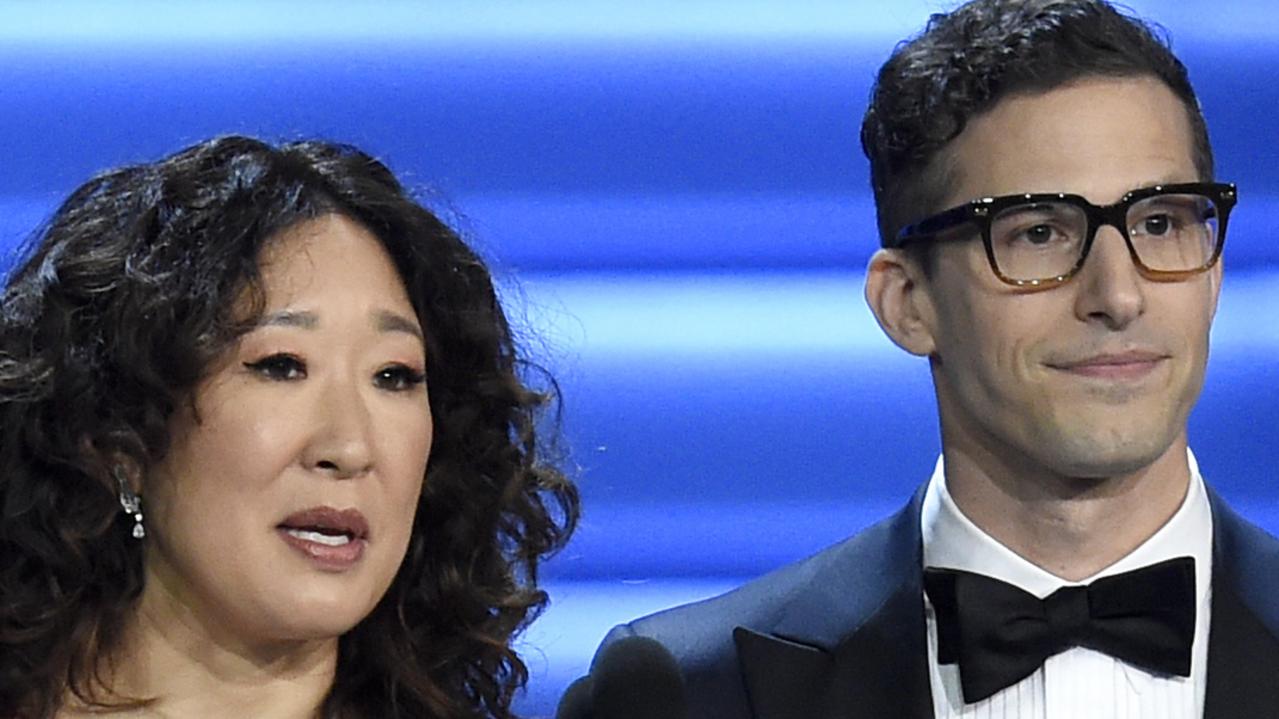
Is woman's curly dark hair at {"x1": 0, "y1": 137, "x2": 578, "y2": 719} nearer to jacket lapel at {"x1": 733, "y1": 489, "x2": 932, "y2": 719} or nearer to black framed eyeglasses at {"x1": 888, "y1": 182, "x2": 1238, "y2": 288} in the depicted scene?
jacket lapel at {"x1": 733, "y1": 489, "x2": 932, "y2": 719}

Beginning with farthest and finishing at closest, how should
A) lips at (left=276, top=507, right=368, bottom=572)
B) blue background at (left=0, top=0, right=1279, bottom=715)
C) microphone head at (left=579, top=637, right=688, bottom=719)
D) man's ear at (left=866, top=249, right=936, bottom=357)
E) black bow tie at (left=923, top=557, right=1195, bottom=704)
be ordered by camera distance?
1. blue background at (left=0, top=0, right=1279, bottom=715)
2. man's ear at (left=866, top=249, right=936, bottom=357)
3. black bow tie at (left=923, top=557, right=1195, bottom=704)
4. lips at (left=276, top=507, right=368, bottom=572)
5. microphone head at (left=579, top=637, right=688, bottom=719)

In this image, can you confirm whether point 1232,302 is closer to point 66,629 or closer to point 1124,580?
point 1124,580

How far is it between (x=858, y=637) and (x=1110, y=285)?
399 mm

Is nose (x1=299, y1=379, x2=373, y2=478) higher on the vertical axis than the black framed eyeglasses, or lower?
lower

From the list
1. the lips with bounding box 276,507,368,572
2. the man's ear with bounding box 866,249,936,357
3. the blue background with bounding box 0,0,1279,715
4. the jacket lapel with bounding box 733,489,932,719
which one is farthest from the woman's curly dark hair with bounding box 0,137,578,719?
the blue background with bounding box 0,0,1279,715

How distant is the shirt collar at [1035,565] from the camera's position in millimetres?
2064

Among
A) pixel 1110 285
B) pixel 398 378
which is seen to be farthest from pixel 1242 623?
pixel 398 378

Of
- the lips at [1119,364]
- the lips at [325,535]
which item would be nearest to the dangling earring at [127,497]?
the lips at [325,535]

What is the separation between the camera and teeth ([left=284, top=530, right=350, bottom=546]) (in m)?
1.90

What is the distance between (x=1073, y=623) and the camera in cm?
202

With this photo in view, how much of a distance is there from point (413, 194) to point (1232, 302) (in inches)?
40.5

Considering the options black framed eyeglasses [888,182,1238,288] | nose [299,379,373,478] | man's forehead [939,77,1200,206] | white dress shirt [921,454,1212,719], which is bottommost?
white dress shirt [921,454,1212,719]

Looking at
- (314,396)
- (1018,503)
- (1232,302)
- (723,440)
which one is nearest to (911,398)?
(723,440)

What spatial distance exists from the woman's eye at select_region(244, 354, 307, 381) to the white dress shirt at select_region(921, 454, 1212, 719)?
2.09ft
